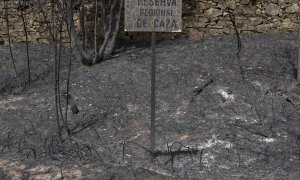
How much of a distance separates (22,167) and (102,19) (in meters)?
3.95

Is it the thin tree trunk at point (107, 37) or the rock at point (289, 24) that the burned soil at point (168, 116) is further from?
the rock at point (289, 24)

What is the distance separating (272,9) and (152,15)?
466 cm

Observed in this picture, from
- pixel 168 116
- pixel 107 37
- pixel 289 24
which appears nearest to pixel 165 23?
pixel 168 116

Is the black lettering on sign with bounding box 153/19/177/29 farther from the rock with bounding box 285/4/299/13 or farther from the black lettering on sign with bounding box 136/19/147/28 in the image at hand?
the rock with bounding box 285/4/299/13

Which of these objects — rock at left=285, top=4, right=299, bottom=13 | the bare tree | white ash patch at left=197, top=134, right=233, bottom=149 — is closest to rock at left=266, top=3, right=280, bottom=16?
rock at left=285, top=4, right=299, bottom=13

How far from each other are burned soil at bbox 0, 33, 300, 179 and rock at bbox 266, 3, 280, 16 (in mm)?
729

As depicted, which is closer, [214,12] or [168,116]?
[168,116]

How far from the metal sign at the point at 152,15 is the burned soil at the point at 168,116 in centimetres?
115

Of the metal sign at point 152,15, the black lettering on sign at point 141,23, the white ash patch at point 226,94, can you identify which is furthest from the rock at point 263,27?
the black lettering on sign at point 141,23

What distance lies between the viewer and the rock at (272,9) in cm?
871

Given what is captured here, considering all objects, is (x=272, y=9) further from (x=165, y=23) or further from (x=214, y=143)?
(x=165, y=23)

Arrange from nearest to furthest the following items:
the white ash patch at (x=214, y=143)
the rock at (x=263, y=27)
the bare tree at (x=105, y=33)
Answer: the white ash patch at (x=214, y=143) < the bare tree at (x=105, y=33) < the rock at (x=263, y=27)

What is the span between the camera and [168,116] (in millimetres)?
5773

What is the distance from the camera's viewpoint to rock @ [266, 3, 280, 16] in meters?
8.71
